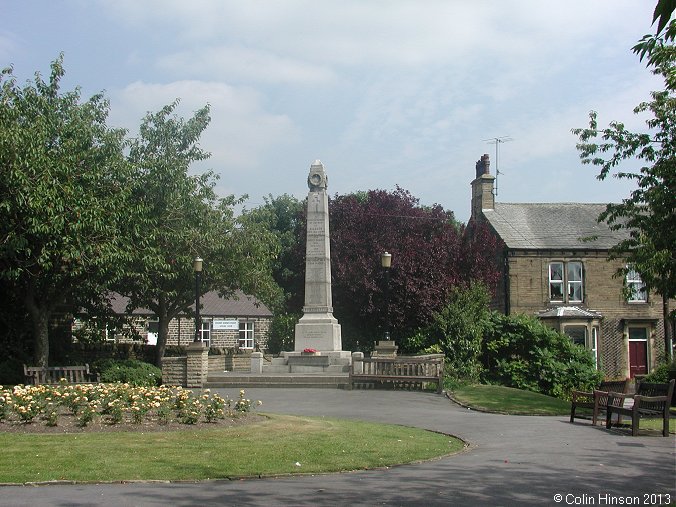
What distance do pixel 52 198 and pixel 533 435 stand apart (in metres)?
14.6

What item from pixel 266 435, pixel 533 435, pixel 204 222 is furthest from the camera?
pixel 204 222

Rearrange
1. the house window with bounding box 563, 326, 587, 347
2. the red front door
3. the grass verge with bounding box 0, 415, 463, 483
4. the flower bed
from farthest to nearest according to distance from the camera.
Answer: the red front door
the house window with bounding box 563, 326, 587, 347
the flower bed
the grass verge with bounding box 0, 415, 463, 483

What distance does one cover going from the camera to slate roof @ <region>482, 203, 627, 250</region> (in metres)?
41.2

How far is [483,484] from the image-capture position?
8992 millimetres

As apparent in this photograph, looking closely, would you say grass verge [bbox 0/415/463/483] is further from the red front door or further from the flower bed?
the red front door

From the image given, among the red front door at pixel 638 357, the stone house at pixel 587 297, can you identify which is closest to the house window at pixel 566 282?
the stone house at pixel 587 297

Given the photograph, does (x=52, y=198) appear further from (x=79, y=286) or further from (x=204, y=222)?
(x=204, y=222)

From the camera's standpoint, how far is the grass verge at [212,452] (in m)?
9.55

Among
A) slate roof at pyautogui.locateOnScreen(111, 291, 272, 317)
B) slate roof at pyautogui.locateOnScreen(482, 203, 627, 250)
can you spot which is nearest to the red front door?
slate roof at pyautogui.locateOnScreen(482, 203, 627, 250)

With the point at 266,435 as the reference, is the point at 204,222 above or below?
above

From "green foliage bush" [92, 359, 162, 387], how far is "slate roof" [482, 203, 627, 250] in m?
21.3

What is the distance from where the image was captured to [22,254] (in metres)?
24.7

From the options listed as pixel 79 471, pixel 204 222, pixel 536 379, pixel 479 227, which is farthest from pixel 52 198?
pixel 479 227

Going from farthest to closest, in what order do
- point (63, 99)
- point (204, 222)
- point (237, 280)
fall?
point (237, 280), point (204, 222), point (63, 99)
